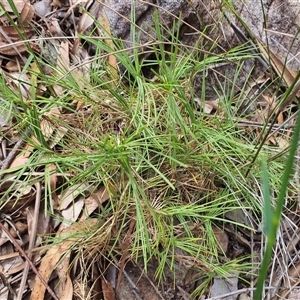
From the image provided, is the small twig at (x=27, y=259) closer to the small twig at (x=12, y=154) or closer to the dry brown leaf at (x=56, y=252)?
the dry brown leaf at (x=56, y=252)

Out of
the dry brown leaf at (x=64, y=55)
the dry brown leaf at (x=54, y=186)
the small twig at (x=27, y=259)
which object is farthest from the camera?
the dry brown leaf at (x=64, y=55)

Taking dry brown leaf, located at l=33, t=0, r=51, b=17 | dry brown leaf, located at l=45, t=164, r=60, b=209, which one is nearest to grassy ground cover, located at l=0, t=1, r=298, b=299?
dry brown leaf, located at l=45, t=164, r=60, b=209

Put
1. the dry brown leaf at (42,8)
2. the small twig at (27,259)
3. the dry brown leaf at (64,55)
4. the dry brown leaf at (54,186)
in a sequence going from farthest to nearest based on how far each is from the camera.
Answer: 1. the dry brown leaf at (42,8)
2. the dry brown leaf at (64,55)
3. the dry brown leaf at (54,186)
4. the small twig at (27,259)

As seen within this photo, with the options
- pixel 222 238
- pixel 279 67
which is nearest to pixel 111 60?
pixel 279 67

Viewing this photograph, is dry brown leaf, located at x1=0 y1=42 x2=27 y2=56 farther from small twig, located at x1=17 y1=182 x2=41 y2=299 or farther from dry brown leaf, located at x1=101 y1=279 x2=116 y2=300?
dry brown leaf, located at x1=101 y1=279 x2=116 y2=300

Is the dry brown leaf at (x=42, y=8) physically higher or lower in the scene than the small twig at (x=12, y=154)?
higher

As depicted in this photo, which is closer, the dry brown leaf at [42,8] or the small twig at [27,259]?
the small twig at [27,259]

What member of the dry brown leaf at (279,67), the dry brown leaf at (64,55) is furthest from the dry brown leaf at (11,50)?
the dry brown leaf at (279,67)

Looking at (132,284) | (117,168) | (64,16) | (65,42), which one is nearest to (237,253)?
(132,284)
